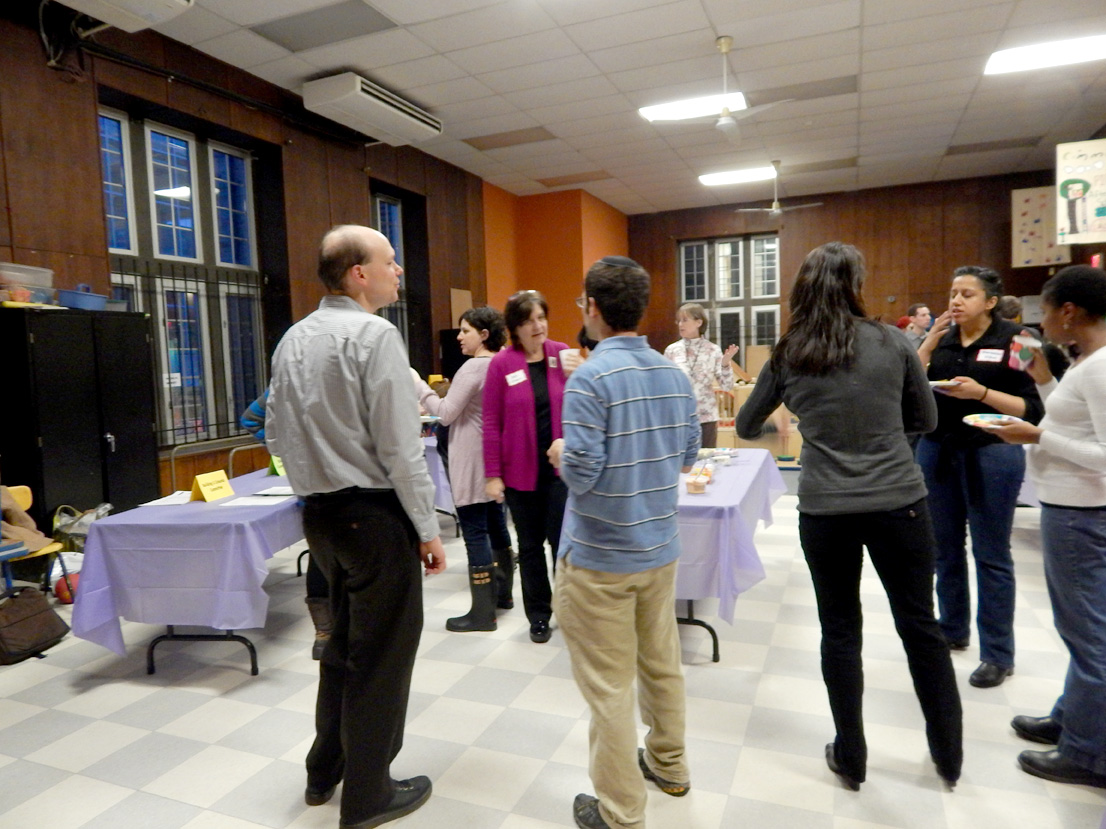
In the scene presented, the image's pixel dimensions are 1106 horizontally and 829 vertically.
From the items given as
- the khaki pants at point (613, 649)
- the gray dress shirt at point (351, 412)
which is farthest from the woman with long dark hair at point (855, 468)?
the gray dress shirt at point (351, 412)

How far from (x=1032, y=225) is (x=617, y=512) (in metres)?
9.51

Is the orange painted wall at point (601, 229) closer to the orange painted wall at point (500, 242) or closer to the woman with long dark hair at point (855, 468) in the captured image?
the orange painted wall at point (500, 242)

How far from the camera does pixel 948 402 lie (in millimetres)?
2572

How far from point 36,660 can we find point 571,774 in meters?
2.56

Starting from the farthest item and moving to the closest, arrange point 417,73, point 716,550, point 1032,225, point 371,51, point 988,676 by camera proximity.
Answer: point 1032,225, point 417,73, point 371,51, point 716,550, point 988,676

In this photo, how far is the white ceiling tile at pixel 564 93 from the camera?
18.9 ft

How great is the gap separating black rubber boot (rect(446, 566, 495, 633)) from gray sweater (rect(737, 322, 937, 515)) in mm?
1811

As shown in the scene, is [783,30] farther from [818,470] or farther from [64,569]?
[64,569]

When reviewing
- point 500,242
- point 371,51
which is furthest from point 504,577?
point 500,242

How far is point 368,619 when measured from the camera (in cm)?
180

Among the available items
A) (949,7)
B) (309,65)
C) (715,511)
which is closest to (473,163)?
(309,65)

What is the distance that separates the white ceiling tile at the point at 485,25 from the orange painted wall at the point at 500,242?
3925mm

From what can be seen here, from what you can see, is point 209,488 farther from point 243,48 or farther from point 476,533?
point 243,48

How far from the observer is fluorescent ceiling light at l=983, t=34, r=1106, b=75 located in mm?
5297
